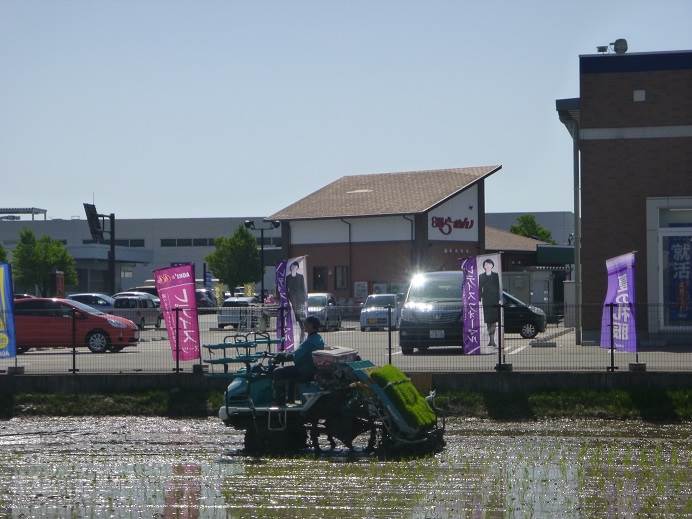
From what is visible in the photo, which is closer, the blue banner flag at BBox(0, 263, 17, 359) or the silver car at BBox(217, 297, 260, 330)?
the blue banner flag at BBox(0, 263, 17, 359)

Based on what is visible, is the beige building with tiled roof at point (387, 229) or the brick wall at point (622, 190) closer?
the brick wall at point (622, 190)

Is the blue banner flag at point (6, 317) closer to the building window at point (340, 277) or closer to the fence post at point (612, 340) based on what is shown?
the fence post at point (612, 340)

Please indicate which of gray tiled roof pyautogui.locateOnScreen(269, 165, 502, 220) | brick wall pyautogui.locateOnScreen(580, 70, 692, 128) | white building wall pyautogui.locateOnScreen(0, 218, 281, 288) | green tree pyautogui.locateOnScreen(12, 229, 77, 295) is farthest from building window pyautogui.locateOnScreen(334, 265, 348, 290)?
brick wall pyautogui.locateOnScreen(580, 70, 692, 128)

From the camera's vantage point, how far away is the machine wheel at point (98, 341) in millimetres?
28625

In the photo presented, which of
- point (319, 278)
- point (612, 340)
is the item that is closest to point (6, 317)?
point (612, 340)

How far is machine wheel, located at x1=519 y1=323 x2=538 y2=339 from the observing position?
101 feet

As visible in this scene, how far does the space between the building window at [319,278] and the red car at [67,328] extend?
104 ft

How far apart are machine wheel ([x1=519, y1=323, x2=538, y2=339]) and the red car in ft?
35.0

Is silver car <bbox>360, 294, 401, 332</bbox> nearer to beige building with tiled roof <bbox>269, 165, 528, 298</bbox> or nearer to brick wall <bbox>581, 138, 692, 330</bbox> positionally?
brick wall <bbox>581, 138, 692, 330</bbox>

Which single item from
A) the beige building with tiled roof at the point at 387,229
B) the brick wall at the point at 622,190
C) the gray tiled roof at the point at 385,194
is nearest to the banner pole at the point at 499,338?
the brick wall at the point at 622,190

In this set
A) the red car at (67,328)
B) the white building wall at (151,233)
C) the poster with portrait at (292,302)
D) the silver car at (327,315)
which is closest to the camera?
the poster with portrait at (292,302)

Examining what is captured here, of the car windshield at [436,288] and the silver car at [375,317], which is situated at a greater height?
the car windshield at [436,288]

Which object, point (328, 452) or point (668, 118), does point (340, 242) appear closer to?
point (668, 118)

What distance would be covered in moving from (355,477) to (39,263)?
207 feet
